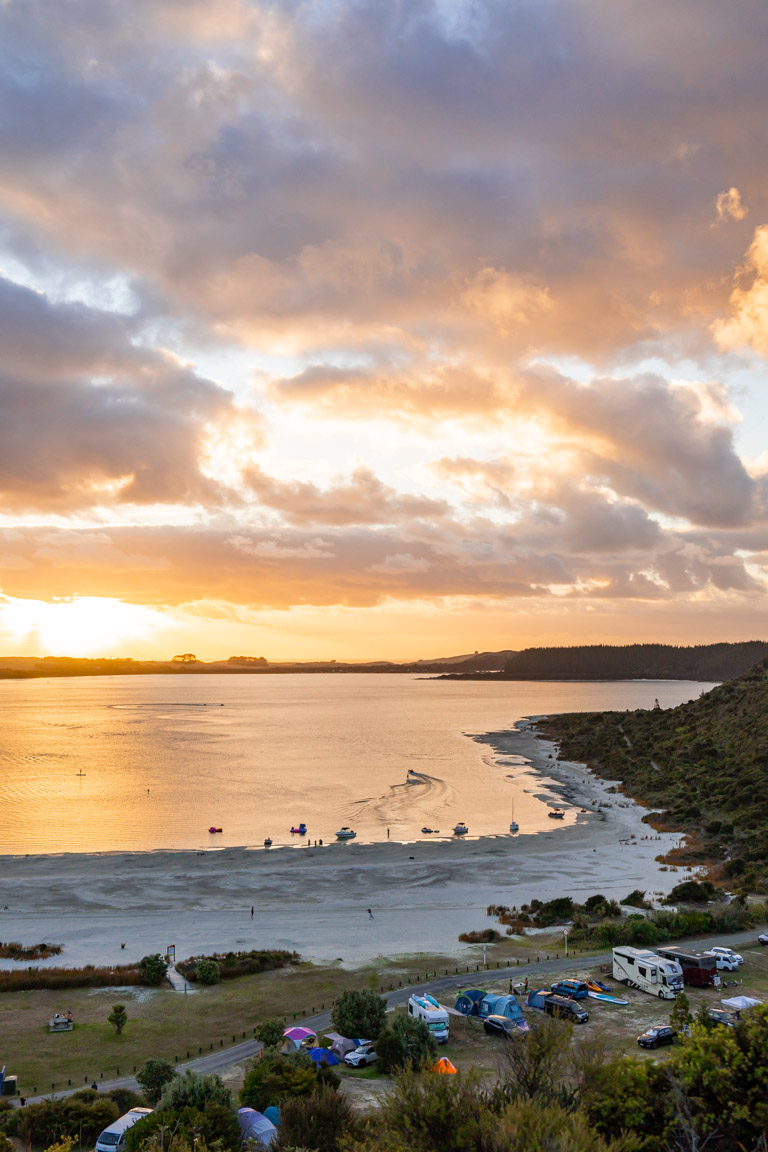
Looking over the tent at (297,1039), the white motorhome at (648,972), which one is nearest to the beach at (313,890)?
the white motorhome at (648,972)

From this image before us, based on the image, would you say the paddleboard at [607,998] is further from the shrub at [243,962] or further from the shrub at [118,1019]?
the shrub at [118,1019]

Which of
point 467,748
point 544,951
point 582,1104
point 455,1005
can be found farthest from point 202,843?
point 467,748

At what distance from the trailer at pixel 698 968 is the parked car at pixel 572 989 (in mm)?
5276

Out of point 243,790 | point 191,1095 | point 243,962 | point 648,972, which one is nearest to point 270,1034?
point 191,1095

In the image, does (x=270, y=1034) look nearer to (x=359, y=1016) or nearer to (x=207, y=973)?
(x=359, y=1016)

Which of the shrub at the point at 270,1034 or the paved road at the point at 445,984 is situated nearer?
the paved road at the point at 445,984

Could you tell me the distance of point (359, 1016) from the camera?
104 feet

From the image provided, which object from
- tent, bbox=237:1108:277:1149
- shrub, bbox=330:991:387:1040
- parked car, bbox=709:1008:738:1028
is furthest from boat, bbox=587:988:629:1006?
tent, bbox=237:1108:277:1149

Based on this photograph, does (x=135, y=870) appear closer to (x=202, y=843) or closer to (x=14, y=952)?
(x=202, y=843)

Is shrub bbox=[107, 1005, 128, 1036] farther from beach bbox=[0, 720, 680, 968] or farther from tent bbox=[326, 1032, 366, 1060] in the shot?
beach bbox=[0, 720, 680, 968]

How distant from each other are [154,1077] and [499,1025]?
13.5m

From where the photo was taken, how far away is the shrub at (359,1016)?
31.4m

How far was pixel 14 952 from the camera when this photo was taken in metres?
45.5

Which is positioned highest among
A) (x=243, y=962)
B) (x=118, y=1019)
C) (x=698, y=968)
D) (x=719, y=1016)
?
(x=719, y=1016)
